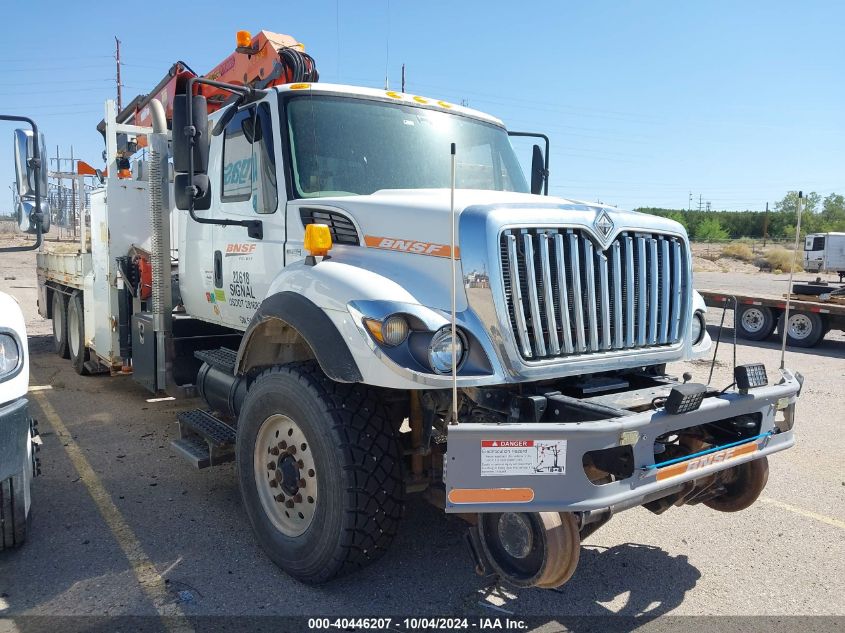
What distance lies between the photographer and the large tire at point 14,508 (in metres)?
3.63

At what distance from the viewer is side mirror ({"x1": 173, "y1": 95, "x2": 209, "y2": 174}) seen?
389 centimetres

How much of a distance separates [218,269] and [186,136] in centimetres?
128

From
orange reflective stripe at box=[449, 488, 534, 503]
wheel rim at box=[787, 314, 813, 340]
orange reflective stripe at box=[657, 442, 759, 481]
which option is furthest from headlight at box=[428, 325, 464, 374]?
wheel rim at box=[787, 314, 813, 340]

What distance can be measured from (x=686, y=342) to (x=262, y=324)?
2358mm

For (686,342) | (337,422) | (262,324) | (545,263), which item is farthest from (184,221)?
(686,342)

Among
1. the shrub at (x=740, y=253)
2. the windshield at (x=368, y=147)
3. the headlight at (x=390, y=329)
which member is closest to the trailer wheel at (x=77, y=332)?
the windshield at (x=368, y=147)

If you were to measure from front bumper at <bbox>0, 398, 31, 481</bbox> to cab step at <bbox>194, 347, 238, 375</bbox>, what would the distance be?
4.54 ft

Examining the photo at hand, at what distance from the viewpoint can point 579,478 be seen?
109 inches

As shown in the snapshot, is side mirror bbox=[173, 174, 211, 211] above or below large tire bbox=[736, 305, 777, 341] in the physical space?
above

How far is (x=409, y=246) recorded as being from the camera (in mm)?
3412

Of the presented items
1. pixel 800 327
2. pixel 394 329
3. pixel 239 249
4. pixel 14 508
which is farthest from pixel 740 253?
pixel 14 508

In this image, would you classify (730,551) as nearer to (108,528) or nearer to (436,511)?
(436,511)

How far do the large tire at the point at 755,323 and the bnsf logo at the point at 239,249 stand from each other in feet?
38.4

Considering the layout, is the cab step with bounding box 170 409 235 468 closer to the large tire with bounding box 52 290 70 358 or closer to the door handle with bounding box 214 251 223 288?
the door handle with bounding box 214 251 223 288
